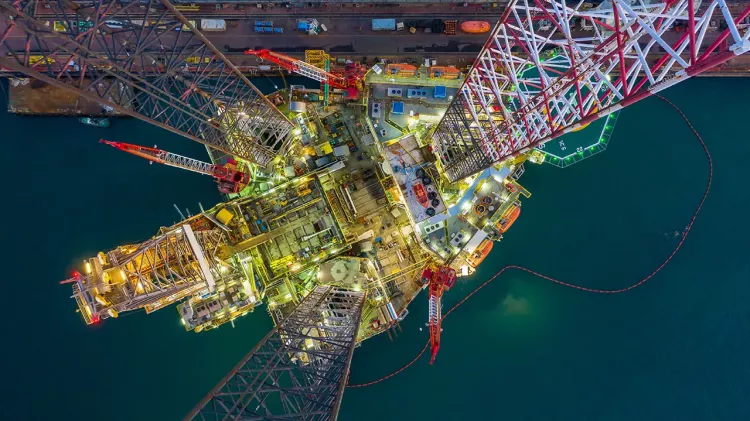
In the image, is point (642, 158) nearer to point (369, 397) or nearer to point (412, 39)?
point (412, 39)

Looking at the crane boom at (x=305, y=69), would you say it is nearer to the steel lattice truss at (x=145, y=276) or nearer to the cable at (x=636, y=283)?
the steel lattice truss at (x=145, y=276)

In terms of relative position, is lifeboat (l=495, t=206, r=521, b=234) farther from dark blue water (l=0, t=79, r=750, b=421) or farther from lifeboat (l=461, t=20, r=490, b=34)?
lifeboat (l=461, t=20, r=490, b=34)

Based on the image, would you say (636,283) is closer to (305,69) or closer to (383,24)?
(383,24)

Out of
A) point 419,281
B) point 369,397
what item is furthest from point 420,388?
point 419,281

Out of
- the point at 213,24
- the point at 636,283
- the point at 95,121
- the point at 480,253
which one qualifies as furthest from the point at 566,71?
the point at 95,121

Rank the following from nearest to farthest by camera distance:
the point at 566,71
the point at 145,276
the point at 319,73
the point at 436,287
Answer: the point at 566,71 → the point at 145,276 → the point at 436,287 → the point at 319,73

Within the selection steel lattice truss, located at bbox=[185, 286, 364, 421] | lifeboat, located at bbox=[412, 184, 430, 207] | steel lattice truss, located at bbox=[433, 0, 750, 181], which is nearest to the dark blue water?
lifeboat, located at bbox=[412, 184, 430, 207]
